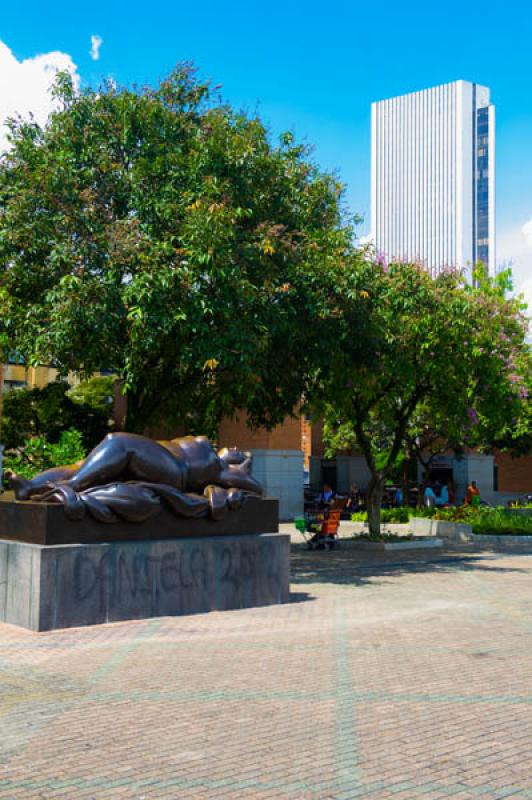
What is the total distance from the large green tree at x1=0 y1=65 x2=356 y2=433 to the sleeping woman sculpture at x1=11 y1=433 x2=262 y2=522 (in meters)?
2.38

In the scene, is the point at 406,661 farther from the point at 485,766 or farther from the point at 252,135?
the point at 252,135

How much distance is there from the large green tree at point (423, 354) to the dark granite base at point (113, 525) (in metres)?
4.90

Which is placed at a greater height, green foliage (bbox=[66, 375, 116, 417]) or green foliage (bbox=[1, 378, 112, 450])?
green foliage (bbox=[66, 375, 116, 417])

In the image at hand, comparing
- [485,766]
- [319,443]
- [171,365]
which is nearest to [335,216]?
[171,365]

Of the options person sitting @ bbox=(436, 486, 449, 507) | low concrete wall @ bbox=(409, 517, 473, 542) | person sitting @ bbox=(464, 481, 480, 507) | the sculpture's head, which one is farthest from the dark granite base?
person sitting @ bbox=(436, 486, 449, 507)

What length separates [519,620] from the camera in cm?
1037

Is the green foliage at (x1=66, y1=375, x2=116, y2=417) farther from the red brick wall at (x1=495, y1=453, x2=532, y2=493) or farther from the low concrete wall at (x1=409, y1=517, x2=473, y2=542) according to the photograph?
the red brick wall at (x1=495, y1=453, x2=532, y2=493)

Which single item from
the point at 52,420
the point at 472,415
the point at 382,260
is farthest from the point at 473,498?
the point at 52,420

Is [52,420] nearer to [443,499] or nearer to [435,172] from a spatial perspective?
[443,499]

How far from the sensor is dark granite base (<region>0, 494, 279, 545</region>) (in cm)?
944

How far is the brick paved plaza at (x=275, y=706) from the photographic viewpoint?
4.71 meters

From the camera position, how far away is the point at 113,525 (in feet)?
32.4

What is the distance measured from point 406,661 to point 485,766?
296 centimetres

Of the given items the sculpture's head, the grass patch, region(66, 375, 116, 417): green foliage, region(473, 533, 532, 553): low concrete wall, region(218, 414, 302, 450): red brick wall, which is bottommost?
region(473, 533, 532, 553): low concrete wall
